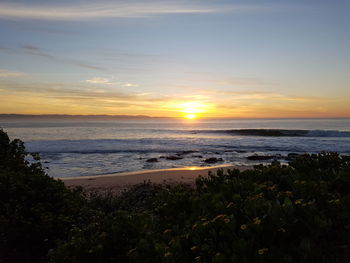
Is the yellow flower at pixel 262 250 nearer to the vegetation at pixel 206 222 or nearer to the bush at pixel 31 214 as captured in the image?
the vegetation at pixel 206 222

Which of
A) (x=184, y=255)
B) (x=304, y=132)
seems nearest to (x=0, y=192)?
(x=184, y=255)

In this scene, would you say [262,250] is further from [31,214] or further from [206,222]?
[31,214]

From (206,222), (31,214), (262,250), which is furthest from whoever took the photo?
(31,214)

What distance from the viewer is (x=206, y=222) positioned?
2707mm

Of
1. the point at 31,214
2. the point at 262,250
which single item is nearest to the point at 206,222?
the point at 262,250

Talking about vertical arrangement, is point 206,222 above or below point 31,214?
above

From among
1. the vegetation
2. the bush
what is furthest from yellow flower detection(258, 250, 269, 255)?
the bush

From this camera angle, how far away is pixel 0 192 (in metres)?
5.07

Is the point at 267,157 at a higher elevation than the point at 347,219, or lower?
lower

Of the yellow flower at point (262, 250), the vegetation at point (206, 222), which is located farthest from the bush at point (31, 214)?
the yellow flower at point (262, 250)

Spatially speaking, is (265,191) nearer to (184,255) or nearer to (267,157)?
(184,255)

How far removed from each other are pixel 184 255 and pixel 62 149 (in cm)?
2468

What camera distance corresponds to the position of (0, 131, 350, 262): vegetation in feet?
8.13

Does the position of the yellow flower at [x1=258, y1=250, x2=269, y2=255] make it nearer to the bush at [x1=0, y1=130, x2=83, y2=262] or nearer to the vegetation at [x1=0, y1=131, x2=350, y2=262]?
the vegetation at [x1=0, y1=131, x2=350, y2=262]
